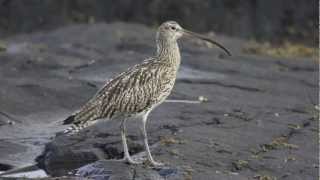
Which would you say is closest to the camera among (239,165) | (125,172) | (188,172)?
(125,172)

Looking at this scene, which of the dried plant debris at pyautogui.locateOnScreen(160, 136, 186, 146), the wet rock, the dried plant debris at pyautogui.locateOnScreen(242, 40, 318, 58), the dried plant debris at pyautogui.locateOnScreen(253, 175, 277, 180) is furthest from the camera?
the dried plant debris at pyautogui.locateOnScreen(242, 40, 318, 58)

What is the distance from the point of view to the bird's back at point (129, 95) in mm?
10242

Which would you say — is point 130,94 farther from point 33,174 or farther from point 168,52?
point 33,174

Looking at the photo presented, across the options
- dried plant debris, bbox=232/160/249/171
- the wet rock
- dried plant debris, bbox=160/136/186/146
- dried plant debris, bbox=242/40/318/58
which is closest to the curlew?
the wet rock

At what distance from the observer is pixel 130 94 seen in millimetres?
10367

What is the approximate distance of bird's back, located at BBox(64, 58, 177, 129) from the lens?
10.2 meters

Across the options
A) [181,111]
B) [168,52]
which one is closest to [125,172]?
[168,52]

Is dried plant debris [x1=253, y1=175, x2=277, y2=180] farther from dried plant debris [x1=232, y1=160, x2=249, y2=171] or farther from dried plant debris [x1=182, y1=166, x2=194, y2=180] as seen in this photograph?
dried plant debris [x1=182, y1=166, x2=194, y2=180]

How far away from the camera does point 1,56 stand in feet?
57.3

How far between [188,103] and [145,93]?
3.61m

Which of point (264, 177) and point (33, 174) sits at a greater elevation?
point (264, 177)

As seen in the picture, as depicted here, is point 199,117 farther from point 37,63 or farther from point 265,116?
point 37,63

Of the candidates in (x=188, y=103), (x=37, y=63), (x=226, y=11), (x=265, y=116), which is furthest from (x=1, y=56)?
(x=226, y=11)

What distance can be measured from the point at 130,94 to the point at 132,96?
3cm
